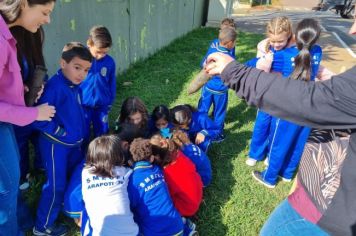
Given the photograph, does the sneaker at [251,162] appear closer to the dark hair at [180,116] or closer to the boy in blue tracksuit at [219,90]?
the boy in blue tracksuit at [219,90]

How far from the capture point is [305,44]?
332 centimetres

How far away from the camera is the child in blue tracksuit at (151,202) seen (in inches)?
101

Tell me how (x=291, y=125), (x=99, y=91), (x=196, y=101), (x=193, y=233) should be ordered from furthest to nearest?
1. (x=196, y=101)
2. (x=99, y=91)
3. (x=291, y=125)
4. (x=193, y=233)

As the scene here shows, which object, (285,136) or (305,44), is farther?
(285,136)

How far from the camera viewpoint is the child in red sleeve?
115 inches

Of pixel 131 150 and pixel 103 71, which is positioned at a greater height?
pixel 103 71

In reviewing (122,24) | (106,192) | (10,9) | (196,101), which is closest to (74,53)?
(10,9)

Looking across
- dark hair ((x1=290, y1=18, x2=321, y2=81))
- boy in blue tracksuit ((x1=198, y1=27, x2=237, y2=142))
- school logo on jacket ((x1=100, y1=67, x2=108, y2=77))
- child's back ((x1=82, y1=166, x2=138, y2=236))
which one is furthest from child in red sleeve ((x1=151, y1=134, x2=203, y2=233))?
boy in blue tracksuit ((x1=198, y1=27, x2=237, y2=142))

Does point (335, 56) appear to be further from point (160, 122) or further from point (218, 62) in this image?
point (218, 62)

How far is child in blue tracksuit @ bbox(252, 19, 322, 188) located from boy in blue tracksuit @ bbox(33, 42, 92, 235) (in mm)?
2087

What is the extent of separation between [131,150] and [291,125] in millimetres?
1787

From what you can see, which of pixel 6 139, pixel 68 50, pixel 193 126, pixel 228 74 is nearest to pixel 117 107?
pixel 193 126

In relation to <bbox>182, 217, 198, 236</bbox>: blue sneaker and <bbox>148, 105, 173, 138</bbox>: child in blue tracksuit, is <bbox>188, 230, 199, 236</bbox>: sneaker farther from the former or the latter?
<bbox>148, 105, 173, 138</bbox>: child in blue tracksuit

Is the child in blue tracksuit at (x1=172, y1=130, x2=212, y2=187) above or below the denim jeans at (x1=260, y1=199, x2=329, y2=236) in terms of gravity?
below
